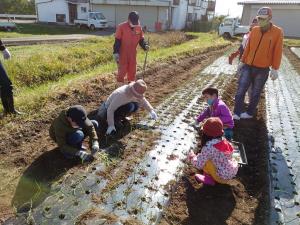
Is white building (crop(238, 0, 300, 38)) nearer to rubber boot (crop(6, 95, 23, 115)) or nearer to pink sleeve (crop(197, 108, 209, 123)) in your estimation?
pink sleeve (crop(197, 108, 209, 123))

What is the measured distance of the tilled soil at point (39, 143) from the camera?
122 inches

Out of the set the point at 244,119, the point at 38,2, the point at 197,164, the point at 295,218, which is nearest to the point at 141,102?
the point at 197,164

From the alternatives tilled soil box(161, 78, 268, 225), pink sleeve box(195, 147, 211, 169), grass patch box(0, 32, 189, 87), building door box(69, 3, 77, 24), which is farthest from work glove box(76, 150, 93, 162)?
building door box(69, 3, 77, 24)

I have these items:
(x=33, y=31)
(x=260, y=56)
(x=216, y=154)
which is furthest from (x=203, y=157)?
(x=33, y=31)

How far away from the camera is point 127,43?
559 centimetres

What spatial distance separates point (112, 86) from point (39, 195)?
3781 millimetres

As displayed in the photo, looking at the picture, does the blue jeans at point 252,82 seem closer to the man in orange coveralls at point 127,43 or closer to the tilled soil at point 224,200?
the tilled soil at point 224,200

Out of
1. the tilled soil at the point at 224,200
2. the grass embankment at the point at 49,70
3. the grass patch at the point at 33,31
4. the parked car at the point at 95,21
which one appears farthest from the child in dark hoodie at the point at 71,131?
the parked car at the point at 95,21

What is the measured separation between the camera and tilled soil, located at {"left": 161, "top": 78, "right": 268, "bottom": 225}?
2818 mm

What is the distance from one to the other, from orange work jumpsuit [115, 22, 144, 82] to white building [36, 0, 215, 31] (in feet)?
75.0

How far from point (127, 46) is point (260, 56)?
229 centimetres

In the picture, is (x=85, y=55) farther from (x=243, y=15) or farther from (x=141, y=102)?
(x=243, y=15)

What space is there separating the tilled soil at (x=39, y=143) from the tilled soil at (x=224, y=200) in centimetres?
89

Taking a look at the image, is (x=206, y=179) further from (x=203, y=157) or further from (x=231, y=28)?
(x=231, y=28)
